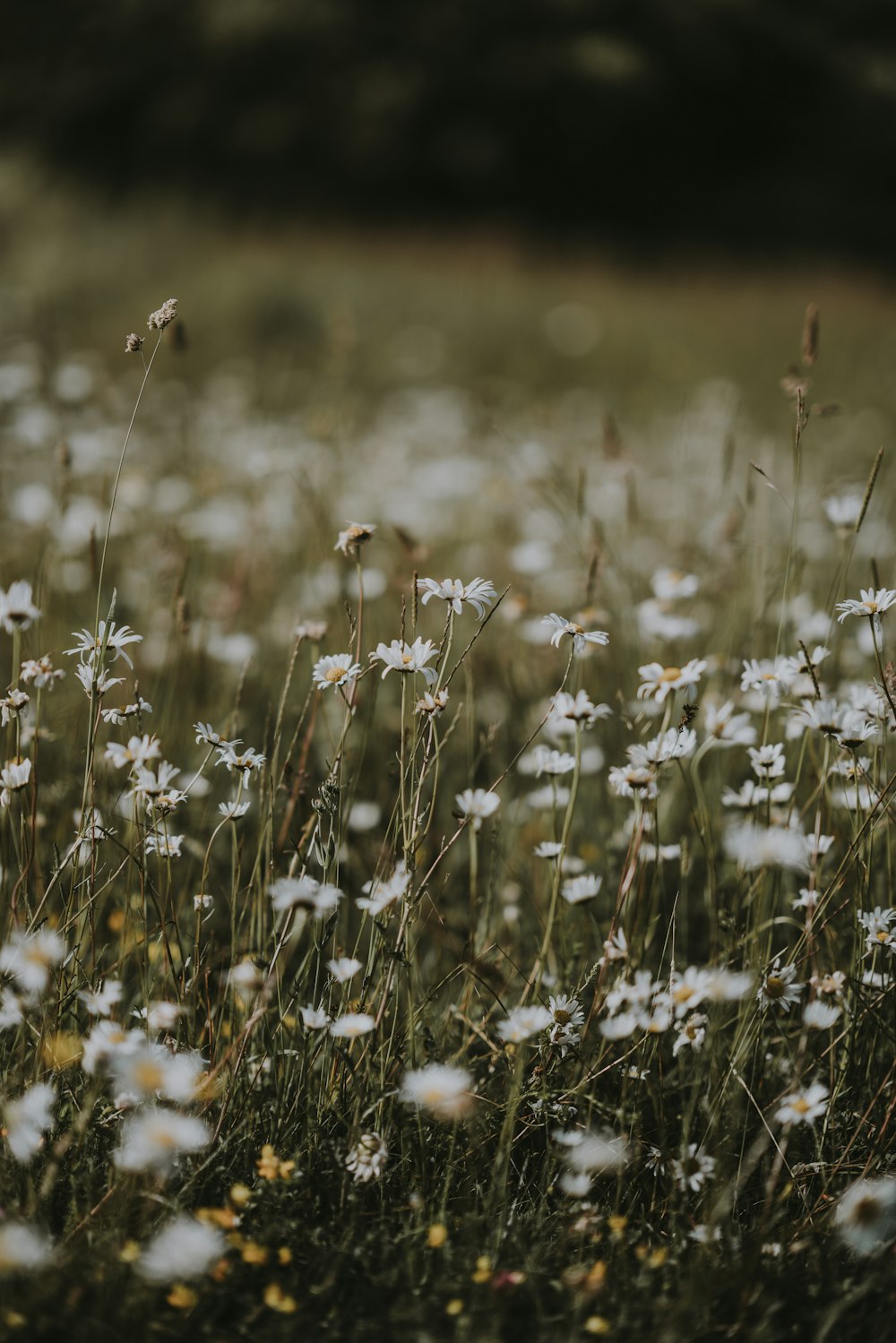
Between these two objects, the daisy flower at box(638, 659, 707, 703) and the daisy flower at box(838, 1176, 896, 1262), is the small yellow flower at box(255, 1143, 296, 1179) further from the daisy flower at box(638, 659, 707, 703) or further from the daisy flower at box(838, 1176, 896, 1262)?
the daisy flower at box(638, 659, 707, 703)

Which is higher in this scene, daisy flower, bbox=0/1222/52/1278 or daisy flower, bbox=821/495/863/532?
daisy flower, bbox=821/495/863/532

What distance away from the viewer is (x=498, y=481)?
10.4 ft

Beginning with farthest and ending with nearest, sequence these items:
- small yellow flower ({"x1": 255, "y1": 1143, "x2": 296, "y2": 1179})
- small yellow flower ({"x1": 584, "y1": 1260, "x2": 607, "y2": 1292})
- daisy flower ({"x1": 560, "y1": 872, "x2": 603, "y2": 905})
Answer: daisy flower ({"x1": 560, "y1": 872, "x2": 603, "y2": 905}) < small yellow flower ({"x1": 255, "y1": 1143, "x2": 296, "y2": 1179}) < small yellow flower ({"x1": 584, "y1": 1260, "x2": 607, "y2": 1292})

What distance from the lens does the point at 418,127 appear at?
16438 millimetres

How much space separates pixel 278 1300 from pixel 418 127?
59.7ft

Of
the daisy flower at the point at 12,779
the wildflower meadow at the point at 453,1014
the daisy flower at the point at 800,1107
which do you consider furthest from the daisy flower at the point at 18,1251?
the daisy flower at the point at 800,1107

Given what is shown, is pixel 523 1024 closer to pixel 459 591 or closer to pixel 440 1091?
pixel 440 1091

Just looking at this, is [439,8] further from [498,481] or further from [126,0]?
[498,481]

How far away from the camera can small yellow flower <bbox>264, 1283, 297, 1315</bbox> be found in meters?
0.92

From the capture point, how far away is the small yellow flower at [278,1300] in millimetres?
924

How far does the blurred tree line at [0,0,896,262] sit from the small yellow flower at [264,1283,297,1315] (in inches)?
481

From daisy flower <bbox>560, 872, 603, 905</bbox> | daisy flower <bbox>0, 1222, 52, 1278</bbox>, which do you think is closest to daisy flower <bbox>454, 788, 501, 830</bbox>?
daisy flower <bbox>560, 872, 603, 905</bbox>

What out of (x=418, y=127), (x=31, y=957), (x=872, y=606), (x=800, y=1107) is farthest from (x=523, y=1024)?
(x=418, y=127)

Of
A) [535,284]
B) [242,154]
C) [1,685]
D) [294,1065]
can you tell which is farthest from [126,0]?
[294,1065]
